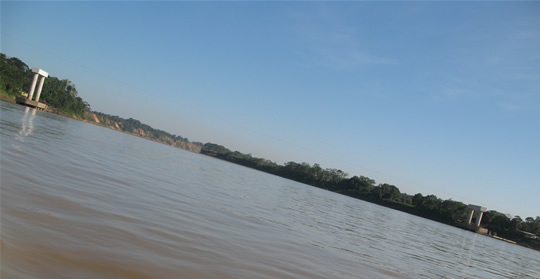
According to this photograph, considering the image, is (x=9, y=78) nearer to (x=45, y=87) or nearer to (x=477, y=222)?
(x=45, y=87)

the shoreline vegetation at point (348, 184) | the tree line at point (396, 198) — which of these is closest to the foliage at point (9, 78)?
the shoreline vegetation at point (348, 184)

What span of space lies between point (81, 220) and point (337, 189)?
134 meters

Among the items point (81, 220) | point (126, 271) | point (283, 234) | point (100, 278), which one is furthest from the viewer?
point (283, 234)

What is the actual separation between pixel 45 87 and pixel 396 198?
122054mm

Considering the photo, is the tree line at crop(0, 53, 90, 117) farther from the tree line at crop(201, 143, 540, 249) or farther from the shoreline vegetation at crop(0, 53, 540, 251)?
the tree line at crop(201, 143, 540, 249)

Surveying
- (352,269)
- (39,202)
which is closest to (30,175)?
(39,202)

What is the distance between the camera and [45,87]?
315ft

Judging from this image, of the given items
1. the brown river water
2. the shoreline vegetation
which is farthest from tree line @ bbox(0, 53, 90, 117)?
the brown river water

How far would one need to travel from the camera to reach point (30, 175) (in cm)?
702

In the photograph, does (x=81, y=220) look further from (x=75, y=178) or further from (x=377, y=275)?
(x=377, y=275)

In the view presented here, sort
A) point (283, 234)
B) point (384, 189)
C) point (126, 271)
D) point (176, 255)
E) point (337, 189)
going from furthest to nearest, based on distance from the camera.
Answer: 1. point (337, 189)
2. point (384, 189)
3. point (283, 234)
4. point (176, 255)
5. point (126, 271)

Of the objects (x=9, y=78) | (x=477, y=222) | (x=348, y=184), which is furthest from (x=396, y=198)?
(x=9, y=78)

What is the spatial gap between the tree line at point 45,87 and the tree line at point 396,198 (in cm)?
8859

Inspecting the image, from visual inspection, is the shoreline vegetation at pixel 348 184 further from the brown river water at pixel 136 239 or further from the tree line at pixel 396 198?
the brown river water at pixel 136 239
